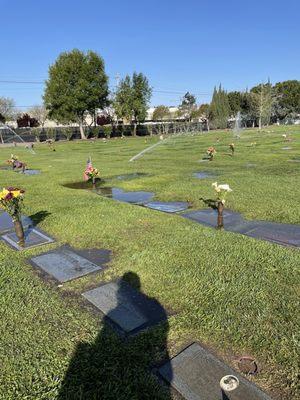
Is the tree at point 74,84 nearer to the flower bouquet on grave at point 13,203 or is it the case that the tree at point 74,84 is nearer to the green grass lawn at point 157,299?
the green grass lawn at point 157,299

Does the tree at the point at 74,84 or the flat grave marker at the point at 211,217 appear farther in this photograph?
the tree at the point at 74,84

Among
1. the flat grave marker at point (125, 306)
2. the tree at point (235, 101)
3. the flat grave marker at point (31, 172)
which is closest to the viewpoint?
the flat grave marker at point (125, 306)

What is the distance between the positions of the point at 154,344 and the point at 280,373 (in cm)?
125

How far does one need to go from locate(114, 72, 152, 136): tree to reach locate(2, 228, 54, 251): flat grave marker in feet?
163

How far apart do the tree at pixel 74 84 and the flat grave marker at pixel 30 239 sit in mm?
43474

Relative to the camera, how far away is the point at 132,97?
55.2 m

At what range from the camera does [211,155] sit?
20.1 meters

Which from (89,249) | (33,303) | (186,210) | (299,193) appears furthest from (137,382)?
(299,193)

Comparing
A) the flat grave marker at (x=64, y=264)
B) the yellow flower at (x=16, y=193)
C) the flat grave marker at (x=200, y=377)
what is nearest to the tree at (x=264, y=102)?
the yellow flower at (x=16, y=193)

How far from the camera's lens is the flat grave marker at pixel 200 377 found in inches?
120

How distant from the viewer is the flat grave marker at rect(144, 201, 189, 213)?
9245mm

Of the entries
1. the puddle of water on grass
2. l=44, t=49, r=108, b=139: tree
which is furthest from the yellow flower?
l=44, t=49, r=108, b=139: tree

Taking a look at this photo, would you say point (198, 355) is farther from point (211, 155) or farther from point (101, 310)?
point (211, 155)

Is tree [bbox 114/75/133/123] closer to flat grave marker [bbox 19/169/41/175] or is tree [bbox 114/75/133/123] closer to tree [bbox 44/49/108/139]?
tree [bbox 44/49/108/139]
